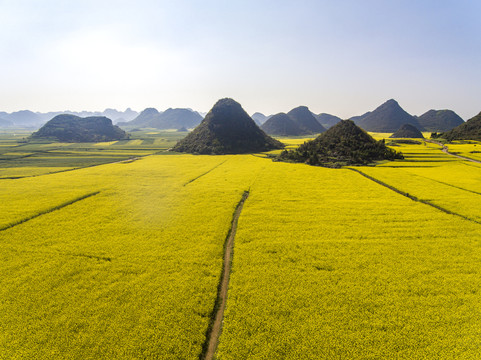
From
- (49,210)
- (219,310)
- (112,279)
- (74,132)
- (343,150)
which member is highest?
(74,132)

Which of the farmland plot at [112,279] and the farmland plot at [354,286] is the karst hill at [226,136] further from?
the farmland plot at [354,286]

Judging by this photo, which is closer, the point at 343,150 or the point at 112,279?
the point at 112,279

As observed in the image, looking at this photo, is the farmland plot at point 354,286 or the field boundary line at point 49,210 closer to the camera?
the farmland plot at point 354,286

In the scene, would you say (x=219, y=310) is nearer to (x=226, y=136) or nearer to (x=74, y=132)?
(x=226, y=136)

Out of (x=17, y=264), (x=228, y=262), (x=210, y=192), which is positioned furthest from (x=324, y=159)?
(x=17, y=264)

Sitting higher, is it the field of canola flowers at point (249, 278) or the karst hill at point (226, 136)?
the karst hill at point (226, 136)

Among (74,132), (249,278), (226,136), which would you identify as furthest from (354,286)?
(74,132)

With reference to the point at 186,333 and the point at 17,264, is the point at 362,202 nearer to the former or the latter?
the point at 186,333

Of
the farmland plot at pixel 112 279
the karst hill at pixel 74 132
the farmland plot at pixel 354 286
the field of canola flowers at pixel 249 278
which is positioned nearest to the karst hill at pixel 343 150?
the field of canola flowers at pixel 249 278
